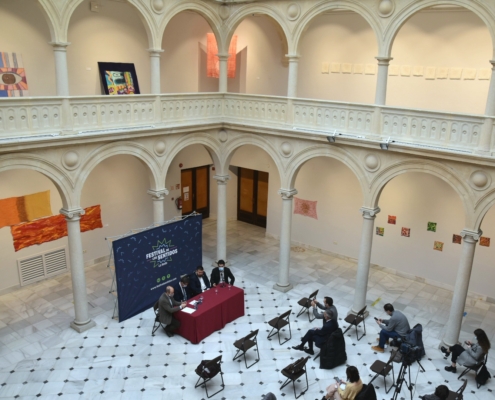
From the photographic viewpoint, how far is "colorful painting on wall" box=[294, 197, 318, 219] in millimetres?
18078

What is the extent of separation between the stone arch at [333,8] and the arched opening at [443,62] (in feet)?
9.22

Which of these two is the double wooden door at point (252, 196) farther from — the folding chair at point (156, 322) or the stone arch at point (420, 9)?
→ the stone arch at point (420, 9)

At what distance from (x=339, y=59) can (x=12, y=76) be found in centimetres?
1055

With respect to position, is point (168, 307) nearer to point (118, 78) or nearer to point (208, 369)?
point (208, 369)

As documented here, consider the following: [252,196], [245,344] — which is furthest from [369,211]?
[252,196]

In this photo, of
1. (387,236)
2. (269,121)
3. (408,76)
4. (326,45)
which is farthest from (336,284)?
(326,45)

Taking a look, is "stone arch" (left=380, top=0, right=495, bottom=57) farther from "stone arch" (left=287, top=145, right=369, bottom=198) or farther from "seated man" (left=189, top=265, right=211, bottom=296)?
"seated man" (left=189, top=265, right=211, bottom=296)

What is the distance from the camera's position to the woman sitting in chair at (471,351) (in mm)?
Answer: 10133

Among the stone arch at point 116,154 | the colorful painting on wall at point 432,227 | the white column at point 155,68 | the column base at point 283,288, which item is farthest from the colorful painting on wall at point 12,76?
the colorful painting on wall at point 432,227

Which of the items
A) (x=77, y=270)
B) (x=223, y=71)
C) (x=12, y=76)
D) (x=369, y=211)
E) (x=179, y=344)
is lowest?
(x=179, y=344)

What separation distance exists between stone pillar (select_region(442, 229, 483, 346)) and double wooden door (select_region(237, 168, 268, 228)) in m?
10.2

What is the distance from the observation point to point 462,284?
11.4 metres

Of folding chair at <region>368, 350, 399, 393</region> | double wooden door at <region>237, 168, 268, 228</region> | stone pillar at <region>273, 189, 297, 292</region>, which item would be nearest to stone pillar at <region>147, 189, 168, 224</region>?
stone pillar at <region>273, 189, 297, 292</region>

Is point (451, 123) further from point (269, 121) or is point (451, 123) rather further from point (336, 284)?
point (336, 284)
